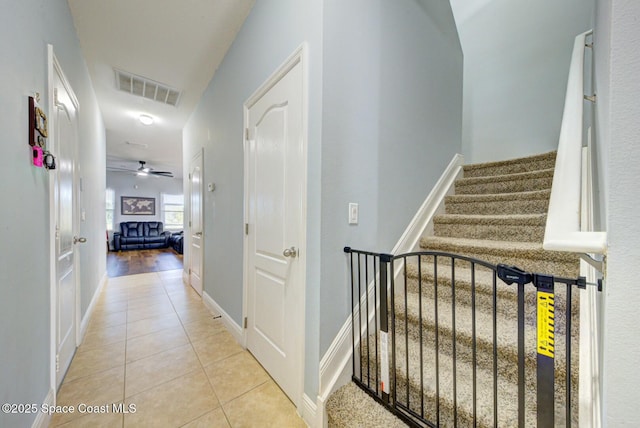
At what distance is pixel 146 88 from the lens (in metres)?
3.25

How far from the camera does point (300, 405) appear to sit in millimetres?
→ 1441

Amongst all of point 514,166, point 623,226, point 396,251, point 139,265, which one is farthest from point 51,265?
point 139,265

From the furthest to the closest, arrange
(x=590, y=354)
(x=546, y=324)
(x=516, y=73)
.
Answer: (x=516, y=73) < (x=590, y=354) < (x=546, y=324)

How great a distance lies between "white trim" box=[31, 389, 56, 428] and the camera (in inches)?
48.0

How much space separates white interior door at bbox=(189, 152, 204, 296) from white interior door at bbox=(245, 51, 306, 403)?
1742 millimetres

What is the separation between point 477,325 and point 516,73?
3.60m

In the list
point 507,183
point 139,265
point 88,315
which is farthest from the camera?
point 139,265

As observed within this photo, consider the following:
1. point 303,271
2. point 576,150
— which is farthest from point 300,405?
point 576,150

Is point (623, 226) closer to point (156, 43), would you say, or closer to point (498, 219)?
point (498, 219)

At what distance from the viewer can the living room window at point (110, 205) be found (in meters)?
8.19

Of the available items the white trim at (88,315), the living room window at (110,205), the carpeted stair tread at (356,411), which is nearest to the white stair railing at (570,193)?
the carpeted stair tread at (356,411)

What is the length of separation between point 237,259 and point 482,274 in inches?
79.9

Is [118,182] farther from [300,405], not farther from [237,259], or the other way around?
[300,405]

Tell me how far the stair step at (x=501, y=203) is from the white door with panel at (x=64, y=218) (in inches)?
122
